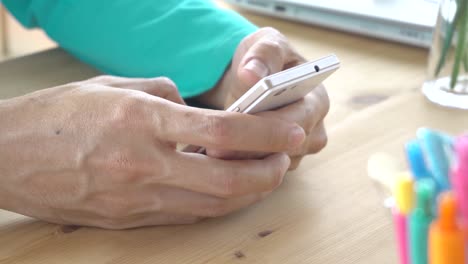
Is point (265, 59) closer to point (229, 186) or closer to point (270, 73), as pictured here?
point (270, 73)

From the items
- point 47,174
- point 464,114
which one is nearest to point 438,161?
point 47,174

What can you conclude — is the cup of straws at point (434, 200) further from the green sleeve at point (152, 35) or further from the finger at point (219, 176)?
the green sleeve at point (152, 35)

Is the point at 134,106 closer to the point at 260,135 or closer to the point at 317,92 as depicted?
the point at 260,135

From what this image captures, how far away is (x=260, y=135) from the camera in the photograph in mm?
662

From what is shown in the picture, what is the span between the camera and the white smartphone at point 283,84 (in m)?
0.62

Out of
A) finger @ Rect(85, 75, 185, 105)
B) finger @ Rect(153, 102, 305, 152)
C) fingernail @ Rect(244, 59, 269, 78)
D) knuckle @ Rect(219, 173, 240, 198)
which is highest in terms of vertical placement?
finger @ Rect(153, 102, 305, 152)

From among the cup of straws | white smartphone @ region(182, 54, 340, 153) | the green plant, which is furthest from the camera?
the green plant

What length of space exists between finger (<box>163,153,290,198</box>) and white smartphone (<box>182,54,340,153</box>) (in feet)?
0.16

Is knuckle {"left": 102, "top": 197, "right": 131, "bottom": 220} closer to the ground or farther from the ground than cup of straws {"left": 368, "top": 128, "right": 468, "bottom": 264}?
closer to the ground

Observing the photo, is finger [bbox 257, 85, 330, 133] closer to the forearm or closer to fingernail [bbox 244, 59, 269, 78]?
fingernail [bbox 244, 59, 269, 78]

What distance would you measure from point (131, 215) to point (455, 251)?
367 millimetres

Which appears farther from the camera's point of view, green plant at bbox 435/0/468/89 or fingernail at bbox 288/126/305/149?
green plant at bbox 435/0/468/89

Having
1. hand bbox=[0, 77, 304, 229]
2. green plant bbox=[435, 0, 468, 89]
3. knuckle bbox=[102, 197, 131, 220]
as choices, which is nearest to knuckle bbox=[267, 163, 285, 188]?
hand bbox=[0, 77, 304, 229]

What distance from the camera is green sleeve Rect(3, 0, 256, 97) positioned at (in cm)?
94
